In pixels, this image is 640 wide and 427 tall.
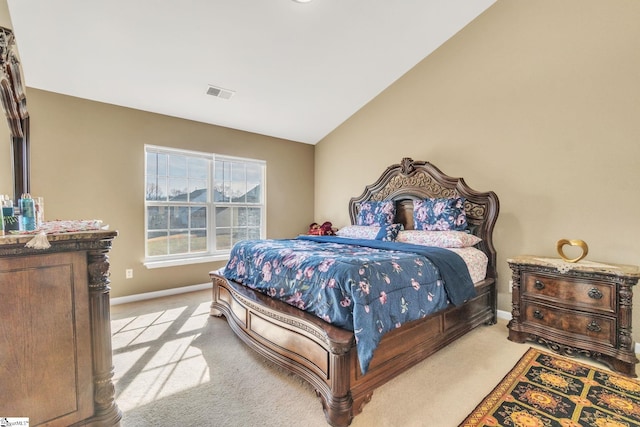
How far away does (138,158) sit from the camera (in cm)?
371

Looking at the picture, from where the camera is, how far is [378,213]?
3.82 metres

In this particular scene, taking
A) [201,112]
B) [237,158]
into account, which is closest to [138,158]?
[201,112]

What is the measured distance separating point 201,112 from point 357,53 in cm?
219

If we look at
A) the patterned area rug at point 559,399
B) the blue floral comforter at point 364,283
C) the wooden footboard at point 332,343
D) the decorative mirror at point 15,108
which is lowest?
the patterned area rug at point 559,399

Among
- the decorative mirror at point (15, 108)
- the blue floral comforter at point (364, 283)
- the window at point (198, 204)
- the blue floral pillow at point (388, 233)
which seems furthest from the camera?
the window at point (198, 204)

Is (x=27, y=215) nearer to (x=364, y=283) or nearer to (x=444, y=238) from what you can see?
(x=364, y=283)

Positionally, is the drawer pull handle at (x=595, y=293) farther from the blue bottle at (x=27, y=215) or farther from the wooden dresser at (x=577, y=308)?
the blue bottle at (x=27, y=215)

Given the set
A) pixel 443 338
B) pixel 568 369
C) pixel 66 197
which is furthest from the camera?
pixel 66 197

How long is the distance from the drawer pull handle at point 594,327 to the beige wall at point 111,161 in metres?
4.20

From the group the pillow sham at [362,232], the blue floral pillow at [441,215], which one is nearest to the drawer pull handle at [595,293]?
the blue floral pillow at [441,215]

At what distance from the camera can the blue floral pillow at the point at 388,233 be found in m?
3.31

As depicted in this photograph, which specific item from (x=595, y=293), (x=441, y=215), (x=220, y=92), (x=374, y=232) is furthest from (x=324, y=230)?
(x=595, y=293)

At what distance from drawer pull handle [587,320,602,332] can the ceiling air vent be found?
13.8 ft

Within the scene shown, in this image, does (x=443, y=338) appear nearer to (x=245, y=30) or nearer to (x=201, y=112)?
(x=245, y=30)
